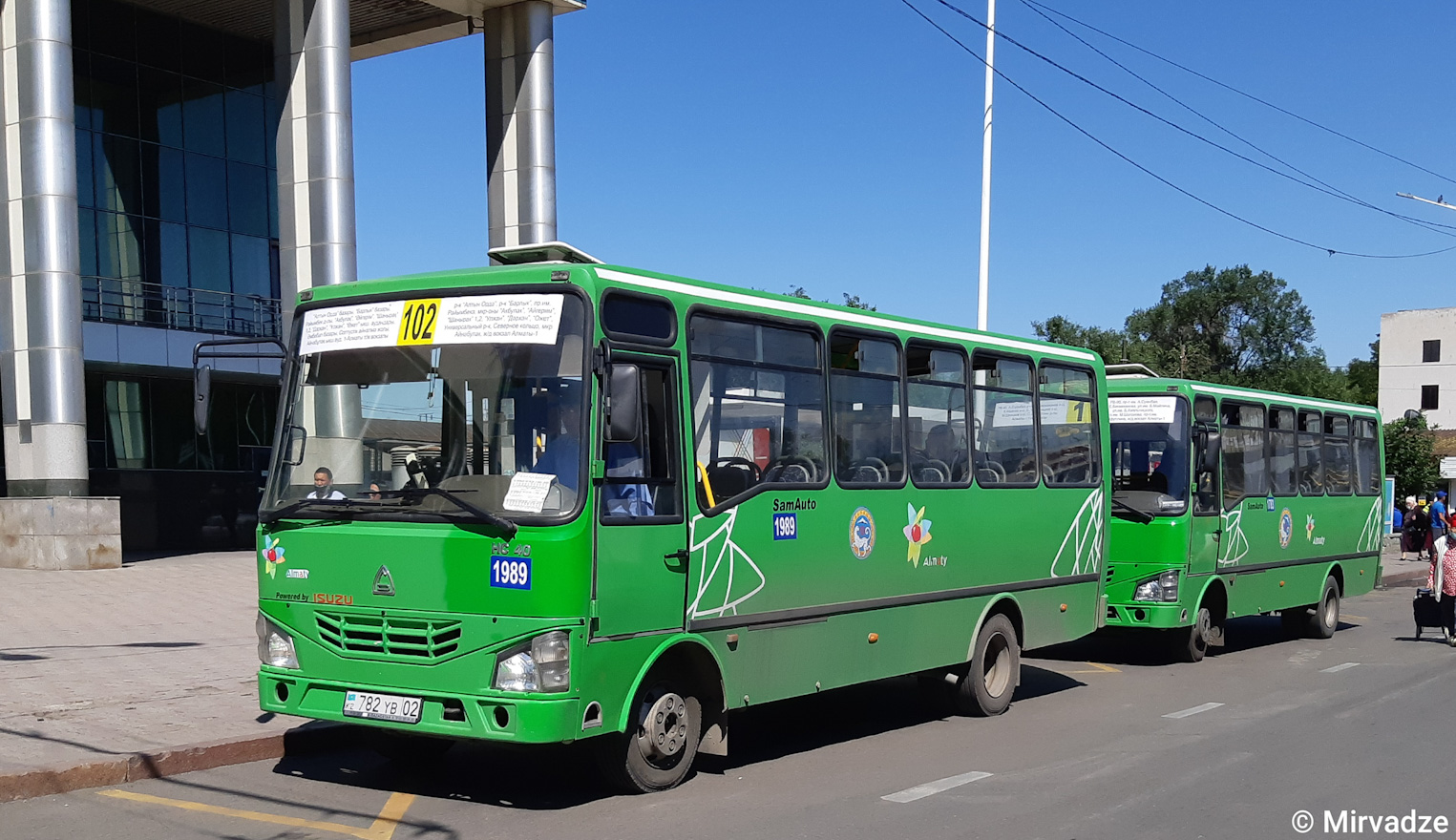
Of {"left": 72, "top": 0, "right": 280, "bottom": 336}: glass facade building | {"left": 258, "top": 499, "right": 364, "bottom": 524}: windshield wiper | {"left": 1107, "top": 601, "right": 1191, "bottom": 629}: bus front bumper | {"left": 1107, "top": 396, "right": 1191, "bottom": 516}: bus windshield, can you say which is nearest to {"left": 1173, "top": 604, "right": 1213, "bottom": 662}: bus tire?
{"left": 1107, "top": 601, "right": 1191, "bottom": 629}: bus front bumper

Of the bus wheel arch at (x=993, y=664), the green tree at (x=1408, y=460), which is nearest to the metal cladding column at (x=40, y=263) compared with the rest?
the bus wheel arch at (x=993, y=664)

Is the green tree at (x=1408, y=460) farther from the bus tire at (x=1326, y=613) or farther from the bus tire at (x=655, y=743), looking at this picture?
the bus tire at (x=655, y=743)

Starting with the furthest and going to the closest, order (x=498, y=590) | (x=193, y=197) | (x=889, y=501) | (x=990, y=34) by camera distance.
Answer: (x=193, y=197) < (x=990, y=34) < (x=889, y=501) < (x=498, y=590)

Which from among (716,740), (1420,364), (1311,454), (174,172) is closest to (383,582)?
(716,740)

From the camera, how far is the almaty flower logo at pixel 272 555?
7727mm

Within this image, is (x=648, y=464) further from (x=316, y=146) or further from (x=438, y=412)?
(x=316, y=146)

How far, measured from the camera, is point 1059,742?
9.73 meters

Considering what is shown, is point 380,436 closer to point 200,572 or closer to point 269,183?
point 200,572

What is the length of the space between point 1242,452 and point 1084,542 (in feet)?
14.0

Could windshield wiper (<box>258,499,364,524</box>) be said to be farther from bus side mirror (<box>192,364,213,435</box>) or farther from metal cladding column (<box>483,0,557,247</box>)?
metal cladding column (<box>483,0,557,247</box>)

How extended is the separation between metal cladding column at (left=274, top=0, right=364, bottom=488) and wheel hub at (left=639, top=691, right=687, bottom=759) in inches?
707

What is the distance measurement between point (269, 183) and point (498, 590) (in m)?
30.2

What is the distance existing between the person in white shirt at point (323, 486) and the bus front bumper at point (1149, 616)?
9.10 meters

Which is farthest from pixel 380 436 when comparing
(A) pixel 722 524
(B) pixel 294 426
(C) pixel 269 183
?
(C) pixel 269 183
